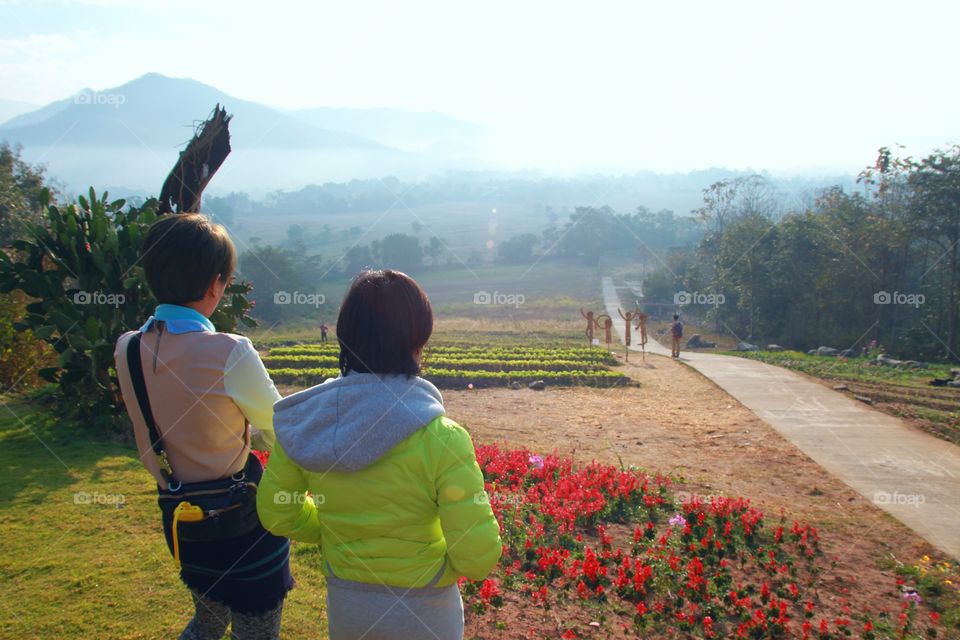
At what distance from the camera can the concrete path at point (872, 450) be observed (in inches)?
244

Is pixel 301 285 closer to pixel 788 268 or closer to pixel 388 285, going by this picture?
pixel 788 268

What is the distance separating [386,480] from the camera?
1887 millimetres

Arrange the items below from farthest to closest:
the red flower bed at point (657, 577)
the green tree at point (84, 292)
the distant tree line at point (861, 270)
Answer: the distant tree line at point (861, 270) → the green tree at point (84, 292) → the red flower bed at point (657, 577)

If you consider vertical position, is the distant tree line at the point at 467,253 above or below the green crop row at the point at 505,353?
above

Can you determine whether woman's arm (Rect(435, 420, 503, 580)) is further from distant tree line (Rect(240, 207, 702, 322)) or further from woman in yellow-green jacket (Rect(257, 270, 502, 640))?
distant tree line (Rect(240, 207, 702, 322))

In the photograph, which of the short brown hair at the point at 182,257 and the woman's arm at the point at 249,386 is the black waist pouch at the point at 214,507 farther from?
the short brown hair at the point at 182,257

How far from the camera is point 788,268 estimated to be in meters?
29.7

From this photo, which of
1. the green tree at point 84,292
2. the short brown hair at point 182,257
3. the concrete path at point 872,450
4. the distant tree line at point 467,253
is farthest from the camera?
the distant tree line at point 467,253

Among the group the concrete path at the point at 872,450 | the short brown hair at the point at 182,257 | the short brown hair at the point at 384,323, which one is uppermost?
the short brown hair at the point at 182,257

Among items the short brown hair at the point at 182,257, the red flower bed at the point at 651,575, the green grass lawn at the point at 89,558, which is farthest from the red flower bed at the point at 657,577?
the short brown hair at the point at 182,257

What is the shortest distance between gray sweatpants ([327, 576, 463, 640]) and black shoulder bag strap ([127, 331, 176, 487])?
0.73 metres

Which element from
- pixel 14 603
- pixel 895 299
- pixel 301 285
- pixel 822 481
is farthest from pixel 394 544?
pixel 301 285

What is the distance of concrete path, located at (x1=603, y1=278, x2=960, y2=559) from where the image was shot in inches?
244

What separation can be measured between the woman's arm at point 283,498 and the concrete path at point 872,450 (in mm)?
5582
